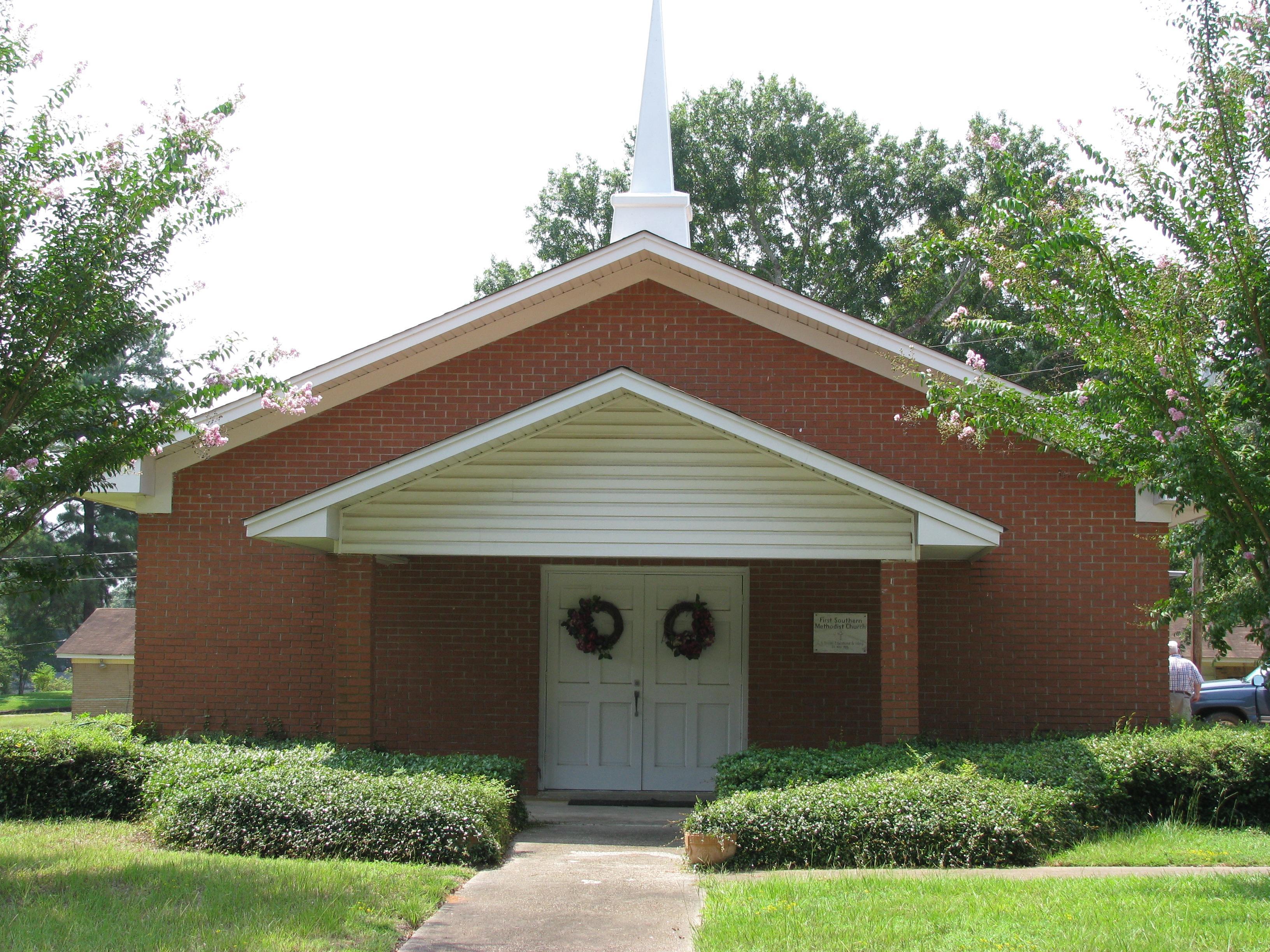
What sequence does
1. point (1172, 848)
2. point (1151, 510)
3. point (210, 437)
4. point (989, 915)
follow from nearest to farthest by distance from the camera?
1. point (989, 915)
2. point (1172, 848)
3. point (210, 437)
4. point (1151, 510)

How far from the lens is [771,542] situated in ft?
32.5

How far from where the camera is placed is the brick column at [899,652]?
10.0m

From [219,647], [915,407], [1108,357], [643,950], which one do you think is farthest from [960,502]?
[219,647]

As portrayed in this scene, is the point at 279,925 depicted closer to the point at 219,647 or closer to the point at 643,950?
the point at 643,950

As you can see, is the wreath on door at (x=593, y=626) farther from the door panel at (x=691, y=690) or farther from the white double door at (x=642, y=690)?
the door panel at (x=691, y=690)

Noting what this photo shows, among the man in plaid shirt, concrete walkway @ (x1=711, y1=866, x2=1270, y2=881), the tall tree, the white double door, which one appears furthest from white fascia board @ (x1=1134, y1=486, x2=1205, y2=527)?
the tall tree

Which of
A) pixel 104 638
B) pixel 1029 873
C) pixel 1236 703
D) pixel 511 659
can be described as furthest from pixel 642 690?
pixel 104 638

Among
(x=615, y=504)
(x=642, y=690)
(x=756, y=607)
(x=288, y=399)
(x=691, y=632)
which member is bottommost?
(x=642, y=690)

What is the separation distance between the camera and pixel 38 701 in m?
48.3

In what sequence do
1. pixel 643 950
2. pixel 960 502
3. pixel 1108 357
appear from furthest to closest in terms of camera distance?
pixel 960 502 → pixel 1108 357 → pixel 643 950

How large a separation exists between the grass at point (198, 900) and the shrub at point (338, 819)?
22 cm

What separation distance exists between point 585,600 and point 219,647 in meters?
3.76

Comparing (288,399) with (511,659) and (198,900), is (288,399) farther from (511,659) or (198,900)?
(511,659)

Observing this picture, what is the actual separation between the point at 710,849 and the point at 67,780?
556 cm
